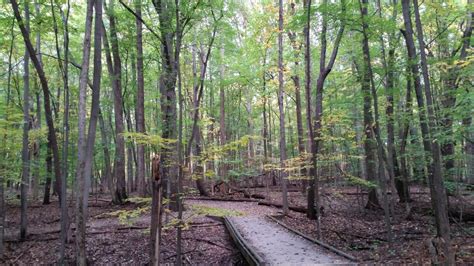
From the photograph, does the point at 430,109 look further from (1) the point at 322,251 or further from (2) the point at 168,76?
(2) the point at 168,76

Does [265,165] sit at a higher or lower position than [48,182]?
higher

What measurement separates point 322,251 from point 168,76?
272 inches

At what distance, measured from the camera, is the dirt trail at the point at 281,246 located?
273 inches

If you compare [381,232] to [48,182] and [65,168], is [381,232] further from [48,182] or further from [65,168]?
[48,182]

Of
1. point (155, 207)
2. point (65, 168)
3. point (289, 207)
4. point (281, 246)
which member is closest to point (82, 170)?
point (65, 168)

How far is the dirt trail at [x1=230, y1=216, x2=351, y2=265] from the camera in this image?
273 inches

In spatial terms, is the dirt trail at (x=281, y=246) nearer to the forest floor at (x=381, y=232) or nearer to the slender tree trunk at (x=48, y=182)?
the forest floor at (x=381, y=232)

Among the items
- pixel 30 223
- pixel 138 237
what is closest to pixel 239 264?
pixel 138 237

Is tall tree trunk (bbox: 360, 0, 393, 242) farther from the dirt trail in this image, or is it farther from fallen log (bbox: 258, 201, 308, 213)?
fallen log (bbox: 258, 201, 308, 213)

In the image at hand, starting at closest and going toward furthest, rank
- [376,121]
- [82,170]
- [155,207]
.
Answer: [155,207]
[82,170]
[376,121]

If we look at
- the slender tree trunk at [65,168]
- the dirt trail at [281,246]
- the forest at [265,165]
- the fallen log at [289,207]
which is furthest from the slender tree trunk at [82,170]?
the fallen log at [289,207]

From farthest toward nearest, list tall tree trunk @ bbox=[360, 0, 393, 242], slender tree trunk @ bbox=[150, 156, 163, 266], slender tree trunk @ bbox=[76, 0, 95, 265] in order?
tall tree trunk @ bbox=[360, 0, 393, 242]
slender tree trunk @ bbox=[76, 0, 95, 265]
slender tree trunk @ bbox=[150, 156, 163, 266]

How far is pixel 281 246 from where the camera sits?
832 cm

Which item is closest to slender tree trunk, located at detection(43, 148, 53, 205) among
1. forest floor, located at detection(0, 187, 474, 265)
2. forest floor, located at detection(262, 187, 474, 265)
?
forest floor, located at detection(0, 187, 474, 265)
